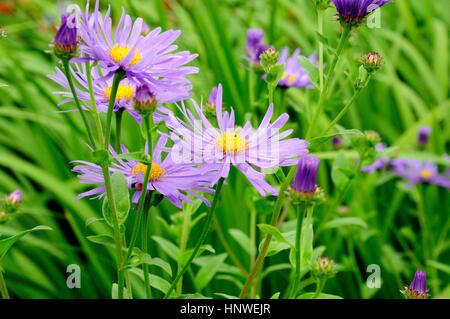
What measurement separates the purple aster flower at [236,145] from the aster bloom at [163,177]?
18 mm

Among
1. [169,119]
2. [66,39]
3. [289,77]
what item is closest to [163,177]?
[169,119]

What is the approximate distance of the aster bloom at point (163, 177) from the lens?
64 centimetres

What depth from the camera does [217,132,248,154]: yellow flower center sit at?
64 cm

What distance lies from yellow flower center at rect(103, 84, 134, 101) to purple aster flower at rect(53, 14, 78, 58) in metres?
0.12

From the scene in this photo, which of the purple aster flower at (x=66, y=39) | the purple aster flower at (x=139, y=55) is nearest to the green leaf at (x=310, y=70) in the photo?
the purple aster flower at (x=139, y=55)

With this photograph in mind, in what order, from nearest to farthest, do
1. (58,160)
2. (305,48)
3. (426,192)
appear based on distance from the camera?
(58,160)
(426,192)
(305,48)

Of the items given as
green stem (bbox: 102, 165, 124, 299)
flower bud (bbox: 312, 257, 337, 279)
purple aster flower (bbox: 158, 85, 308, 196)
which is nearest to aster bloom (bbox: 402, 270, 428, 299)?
flower bud (bbox: 312, 257, 337, 279)

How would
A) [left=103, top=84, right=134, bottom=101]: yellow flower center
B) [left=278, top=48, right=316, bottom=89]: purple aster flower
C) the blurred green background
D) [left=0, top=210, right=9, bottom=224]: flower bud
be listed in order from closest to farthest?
[left=103, top=84, right=134, bottom=101]: yellow flower center < [left=0, top=210, right=9, bottom=224]: flower bud < [left=278, top=48, right=316, bottom=89]: purple aster flower < the blurred green background

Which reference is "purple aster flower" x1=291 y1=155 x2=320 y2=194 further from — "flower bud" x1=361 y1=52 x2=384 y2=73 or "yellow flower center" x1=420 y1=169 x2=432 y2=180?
"yellow flower center" x1=420 y1=169 x2=432 y2=180

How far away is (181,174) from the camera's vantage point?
0.66 metres
